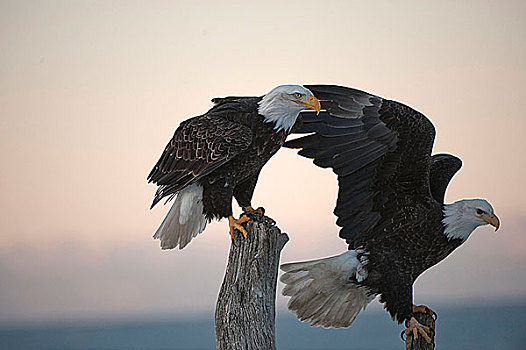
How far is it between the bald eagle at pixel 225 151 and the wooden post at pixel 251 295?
0.78 feet

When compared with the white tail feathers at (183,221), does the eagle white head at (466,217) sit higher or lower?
lower

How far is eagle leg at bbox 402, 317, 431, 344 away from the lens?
3.65 metres

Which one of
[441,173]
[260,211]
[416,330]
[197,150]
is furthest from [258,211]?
[441,173]

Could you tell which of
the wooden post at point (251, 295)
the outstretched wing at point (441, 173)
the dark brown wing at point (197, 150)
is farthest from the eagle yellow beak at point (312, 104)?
the outstretched wing at point (441, 173)

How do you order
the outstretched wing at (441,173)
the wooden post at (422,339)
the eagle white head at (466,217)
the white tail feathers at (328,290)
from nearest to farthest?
the wooden post at (422,339)
the eagle white head at (466,217)
the white tail feathers at (328,290)
the outstretched wing at (441,173)

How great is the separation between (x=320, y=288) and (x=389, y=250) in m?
0.47

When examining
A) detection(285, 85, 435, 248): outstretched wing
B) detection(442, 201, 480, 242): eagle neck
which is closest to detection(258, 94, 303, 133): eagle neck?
detection(285, 85, 435, 248): outstretched wing

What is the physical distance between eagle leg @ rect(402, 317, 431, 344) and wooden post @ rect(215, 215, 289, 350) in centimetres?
107

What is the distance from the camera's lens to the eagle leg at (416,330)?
3650 millimetres

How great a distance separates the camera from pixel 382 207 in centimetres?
386

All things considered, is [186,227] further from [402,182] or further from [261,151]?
[402,182]

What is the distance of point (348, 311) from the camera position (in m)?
4.07

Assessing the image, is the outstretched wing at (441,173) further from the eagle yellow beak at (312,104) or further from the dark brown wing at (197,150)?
the dark brown wing at (197,150)

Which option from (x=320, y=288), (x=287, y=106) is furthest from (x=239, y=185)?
(x=320, y=288)
